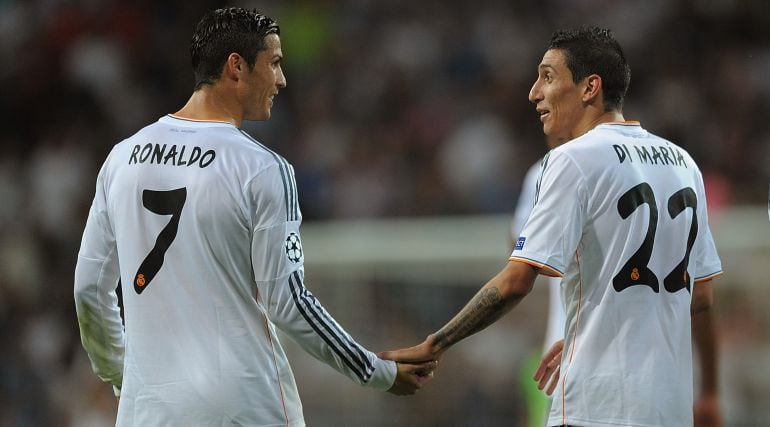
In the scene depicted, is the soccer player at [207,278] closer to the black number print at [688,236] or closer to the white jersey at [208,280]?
the white jersey at [208,280]

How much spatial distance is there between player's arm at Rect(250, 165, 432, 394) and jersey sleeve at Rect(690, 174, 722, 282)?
1463 mm

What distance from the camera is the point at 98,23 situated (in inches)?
599

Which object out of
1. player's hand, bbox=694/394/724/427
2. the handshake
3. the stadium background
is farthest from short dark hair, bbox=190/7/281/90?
the stadium background

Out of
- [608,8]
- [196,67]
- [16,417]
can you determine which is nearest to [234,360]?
[196,67]

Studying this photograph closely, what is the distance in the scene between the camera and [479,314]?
189 inches

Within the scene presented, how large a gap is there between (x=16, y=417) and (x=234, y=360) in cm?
798

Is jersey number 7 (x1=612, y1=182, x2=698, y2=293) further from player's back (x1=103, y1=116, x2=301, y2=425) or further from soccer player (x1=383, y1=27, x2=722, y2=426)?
player's back (x1=103, y1=116, x2=301, y2=425)

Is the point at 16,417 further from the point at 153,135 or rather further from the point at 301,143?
the point at 153,135

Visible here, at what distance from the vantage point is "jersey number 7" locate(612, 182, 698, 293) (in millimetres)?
4594

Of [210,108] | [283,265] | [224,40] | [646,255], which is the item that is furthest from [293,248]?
[646,255]

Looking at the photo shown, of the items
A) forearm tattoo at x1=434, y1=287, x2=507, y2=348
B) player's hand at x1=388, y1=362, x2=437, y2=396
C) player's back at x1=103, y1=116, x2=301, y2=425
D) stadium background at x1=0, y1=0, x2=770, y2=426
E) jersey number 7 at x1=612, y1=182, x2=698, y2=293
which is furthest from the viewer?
stadium background at x1=0, y1=0, x2=770, y2=426

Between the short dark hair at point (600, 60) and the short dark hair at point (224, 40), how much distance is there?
1.25 meters

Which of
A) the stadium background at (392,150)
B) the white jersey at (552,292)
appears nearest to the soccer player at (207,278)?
the white jersey at (552,292)

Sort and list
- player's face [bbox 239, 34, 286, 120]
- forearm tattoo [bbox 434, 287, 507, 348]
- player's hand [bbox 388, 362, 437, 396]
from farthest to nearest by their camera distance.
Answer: player's hand [bbox 388, 362, 437, 396] → player's face [bbox 239, 34, 286, 120] → forearm tattoo [bbox 434, 287, 507, 348]
